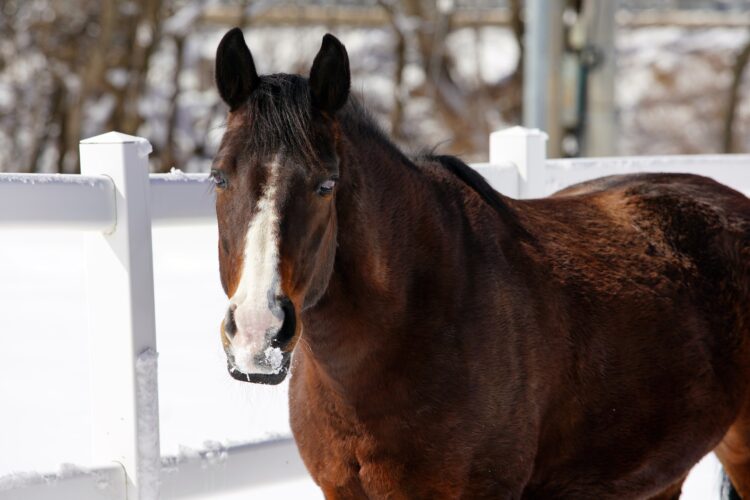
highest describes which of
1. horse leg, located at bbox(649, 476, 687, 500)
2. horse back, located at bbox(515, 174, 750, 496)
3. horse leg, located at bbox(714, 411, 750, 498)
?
horse back, located at bbox(515, 174, 750, 496)

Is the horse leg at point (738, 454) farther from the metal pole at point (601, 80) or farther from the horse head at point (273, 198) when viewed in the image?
the metal pole at point (601, 80)

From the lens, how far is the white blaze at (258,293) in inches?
95.7

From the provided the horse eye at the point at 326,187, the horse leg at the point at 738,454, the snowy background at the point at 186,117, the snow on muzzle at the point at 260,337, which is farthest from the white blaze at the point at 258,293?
the horse leg at the point at 738,454

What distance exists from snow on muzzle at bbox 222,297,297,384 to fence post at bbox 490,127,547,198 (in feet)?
8.37

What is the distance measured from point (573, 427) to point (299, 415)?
0.81m

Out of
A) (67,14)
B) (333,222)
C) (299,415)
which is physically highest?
(67,14)

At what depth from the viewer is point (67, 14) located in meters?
12.5

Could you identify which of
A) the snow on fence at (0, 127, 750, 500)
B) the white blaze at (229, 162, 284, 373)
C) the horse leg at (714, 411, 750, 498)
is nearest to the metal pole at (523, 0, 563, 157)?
the horse leg at (714, 411, 750, 498)

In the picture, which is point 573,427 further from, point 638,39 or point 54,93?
point 638,39

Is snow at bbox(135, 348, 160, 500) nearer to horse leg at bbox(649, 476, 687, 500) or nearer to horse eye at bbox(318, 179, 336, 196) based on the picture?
horse eye at bbox(318, 179, 336, 196)

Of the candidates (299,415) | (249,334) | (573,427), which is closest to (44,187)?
(299,415)

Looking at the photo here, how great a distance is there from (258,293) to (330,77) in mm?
620

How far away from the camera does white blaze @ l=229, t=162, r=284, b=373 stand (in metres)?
2.43

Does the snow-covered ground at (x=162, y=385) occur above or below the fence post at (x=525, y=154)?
below
